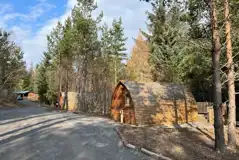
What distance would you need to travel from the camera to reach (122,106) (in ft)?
60.7

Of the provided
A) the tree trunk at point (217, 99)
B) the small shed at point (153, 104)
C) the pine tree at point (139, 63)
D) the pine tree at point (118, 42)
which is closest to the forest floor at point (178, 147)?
the tree trunk at point (217, 99)

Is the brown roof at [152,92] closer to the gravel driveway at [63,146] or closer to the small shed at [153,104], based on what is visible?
the small shed at [153,104]

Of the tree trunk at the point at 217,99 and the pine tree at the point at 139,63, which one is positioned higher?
the pine tree at the point at 139,63

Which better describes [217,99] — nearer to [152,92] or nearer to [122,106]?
[152,92]

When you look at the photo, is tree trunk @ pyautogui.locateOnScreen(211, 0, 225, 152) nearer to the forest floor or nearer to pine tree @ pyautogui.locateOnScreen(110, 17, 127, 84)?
the forest floor

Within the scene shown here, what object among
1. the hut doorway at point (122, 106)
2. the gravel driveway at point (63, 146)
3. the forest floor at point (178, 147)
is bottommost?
the forest floor at point (178, 147)

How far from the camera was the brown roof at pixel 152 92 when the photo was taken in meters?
A: 16.9

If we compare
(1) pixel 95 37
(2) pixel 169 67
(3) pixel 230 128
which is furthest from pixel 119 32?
(3) pixel 230 128

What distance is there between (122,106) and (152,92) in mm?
2330

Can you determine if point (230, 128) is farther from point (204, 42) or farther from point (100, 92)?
point (100, 92)

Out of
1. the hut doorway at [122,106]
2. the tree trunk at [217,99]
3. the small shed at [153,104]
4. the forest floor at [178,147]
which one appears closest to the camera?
the forest floor at [178,147]

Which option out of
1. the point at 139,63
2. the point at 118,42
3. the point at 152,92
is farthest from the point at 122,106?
the point at 118,42

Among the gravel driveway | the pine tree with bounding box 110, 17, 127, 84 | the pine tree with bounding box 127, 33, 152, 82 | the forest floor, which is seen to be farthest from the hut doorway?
the pine tree with bounding box 110, 17, 127, 84

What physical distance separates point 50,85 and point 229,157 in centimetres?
3771
